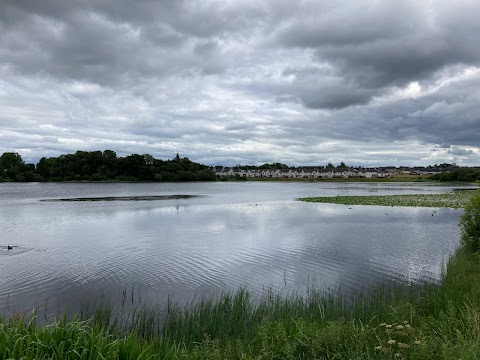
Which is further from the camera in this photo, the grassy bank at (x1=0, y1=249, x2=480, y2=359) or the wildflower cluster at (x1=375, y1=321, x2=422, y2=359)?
the wildflower cluster at (x1=375, y1=321, x2=422, y2=359)

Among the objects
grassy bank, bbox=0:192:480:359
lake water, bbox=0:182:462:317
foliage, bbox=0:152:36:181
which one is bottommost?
lake water, bbox=0:182:462:317

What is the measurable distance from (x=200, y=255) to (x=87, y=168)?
12720 centimetres

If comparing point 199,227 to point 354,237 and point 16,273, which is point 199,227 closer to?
point 354,237

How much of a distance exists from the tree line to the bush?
422 ft

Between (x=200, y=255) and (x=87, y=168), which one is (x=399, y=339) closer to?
(x=200, y=255)

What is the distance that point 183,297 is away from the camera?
11.6m

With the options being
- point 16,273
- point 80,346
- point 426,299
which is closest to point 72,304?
point 16,273

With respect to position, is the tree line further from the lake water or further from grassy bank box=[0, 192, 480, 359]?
grassy bank box=[0, 192, 480, 359]

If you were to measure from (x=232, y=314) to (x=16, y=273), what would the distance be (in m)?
9.76

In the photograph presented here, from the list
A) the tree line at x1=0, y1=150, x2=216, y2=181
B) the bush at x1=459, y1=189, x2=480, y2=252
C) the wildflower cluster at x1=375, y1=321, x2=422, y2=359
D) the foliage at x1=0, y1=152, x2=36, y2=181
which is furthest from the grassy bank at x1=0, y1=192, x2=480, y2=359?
Answer: the foliage at x1=0, y1=152, x2=36, y2=181

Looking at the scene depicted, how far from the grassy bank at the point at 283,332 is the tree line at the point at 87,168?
131236 millimetres

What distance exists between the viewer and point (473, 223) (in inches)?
583

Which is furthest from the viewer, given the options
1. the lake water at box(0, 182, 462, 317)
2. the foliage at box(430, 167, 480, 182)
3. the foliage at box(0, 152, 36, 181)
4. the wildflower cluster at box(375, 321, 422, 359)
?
the foliage at box(0, 152, 36, 181)

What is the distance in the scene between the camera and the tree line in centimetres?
13338
